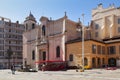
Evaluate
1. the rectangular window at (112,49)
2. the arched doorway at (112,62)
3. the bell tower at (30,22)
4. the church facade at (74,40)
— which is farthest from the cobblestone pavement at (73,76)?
the bell tower at (30,22)

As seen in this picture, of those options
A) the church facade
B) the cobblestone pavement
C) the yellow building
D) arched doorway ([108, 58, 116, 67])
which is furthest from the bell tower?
the cobblestone pavement

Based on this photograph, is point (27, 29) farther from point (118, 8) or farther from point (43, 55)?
point (118, 8)

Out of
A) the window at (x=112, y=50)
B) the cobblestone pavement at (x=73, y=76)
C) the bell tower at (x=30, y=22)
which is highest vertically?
the bell tower at (x=30, y=22)

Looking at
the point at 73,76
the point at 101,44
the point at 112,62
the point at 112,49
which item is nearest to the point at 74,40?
the point at 101,44

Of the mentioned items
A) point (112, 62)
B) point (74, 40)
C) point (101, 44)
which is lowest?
point (112, 62)

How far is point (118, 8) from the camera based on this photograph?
6406cm

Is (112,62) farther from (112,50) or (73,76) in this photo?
(73,76)

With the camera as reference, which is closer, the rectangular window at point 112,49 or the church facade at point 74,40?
the church facade at point 74,40

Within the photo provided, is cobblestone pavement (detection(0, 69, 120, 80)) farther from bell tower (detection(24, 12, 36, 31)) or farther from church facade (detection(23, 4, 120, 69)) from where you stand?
bell tower (detection(24, 12, 36, 31))

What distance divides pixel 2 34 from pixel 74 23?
4273cm

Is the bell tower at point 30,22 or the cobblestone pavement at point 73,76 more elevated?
the bell tower at point 30,22

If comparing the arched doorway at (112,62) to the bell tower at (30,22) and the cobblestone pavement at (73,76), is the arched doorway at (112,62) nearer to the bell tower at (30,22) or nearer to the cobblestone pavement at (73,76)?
the cobblestone pavement at (73,76)

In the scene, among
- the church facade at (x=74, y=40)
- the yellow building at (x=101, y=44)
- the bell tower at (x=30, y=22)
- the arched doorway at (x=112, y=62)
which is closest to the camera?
the yellow building at (x=101, y=44)

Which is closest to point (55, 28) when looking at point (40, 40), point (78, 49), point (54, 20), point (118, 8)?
point (54, 20)
